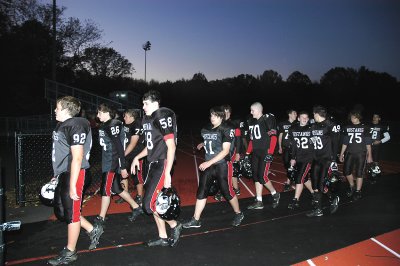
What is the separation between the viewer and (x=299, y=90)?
2512 inches

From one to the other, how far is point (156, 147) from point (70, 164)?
1157mm

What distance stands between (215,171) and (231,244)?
3.97ft

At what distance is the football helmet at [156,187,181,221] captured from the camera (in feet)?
15.1

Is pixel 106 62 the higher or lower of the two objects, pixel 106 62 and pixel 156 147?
the higher

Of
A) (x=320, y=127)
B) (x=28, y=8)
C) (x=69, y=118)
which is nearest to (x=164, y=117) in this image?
(x=69, y=118)

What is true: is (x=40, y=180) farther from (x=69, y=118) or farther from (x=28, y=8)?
(x=28, y=8)

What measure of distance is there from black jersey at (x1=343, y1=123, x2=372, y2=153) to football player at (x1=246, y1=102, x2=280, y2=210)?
2.11m

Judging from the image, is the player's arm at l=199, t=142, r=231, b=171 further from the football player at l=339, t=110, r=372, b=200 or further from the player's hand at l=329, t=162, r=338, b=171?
the football player at l=339, t=110, r=372, b=200

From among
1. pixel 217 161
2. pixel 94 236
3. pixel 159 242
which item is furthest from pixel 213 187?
pixel 94 236

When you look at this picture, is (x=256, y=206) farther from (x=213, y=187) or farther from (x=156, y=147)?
(x=156, y=147)

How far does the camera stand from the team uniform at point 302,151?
6688 millimetres

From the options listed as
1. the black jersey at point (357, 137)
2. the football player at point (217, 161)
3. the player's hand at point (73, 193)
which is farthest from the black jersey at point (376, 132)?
the player's hand at point (73, 193)

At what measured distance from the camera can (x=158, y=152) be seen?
478 cm

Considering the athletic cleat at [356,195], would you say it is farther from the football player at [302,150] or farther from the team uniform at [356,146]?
the football player at [302,150]
